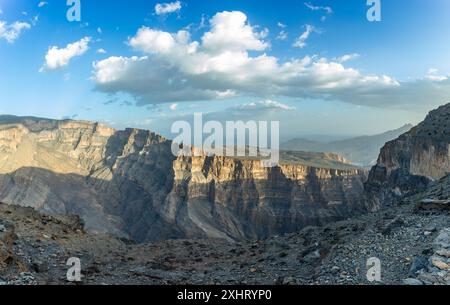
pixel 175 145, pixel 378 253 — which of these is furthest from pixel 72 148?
pixel 378 253

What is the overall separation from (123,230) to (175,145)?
3159cm

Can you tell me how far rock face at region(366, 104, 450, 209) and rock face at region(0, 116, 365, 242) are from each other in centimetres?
3794

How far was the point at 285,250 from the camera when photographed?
2739cm

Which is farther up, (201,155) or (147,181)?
(201,155)

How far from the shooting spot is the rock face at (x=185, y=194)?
371ft

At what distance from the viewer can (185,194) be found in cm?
12100

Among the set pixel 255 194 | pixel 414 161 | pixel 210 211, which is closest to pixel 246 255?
pixel 414 161

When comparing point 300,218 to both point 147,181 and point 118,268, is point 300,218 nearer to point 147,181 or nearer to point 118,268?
point 147,181

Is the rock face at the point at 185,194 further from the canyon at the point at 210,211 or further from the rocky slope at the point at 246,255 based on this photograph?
the rocky slope at the point at 246,255

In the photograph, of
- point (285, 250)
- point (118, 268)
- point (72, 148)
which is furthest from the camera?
point (72, 148)

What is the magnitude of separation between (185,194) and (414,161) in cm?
7613

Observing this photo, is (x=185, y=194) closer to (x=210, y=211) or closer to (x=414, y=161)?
(x=210, y=211)

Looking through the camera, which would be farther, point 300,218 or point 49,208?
point 49,208

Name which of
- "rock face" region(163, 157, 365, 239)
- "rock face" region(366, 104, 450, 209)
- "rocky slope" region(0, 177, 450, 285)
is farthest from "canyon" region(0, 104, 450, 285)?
"rock face" region(163, 157, 365, 239)
